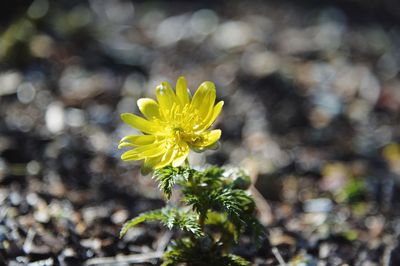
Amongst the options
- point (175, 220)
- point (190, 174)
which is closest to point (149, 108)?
point (190, 174)

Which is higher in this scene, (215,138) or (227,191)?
(215,138)

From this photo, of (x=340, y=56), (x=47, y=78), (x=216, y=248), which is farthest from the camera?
(x=340, y=56)

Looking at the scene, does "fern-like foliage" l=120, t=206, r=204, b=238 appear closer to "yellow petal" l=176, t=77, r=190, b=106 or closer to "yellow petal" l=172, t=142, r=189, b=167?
"yellow petal" l=172, t=142, r=189, b=167

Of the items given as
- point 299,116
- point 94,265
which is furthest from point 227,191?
point 299,116

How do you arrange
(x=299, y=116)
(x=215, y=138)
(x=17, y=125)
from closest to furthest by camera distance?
1. (x=215, y=138)
2. (x=17, y=125)
3. (x=299, y=116)

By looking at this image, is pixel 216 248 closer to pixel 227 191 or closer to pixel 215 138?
pixel 227 191

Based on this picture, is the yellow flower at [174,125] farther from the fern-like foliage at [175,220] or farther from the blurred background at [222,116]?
the blurred background at [222,116]

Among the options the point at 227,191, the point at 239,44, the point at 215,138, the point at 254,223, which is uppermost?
the point at 239,44

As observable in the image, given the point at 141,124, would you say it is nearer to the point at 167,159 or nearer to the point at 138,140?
the point at 138,140
